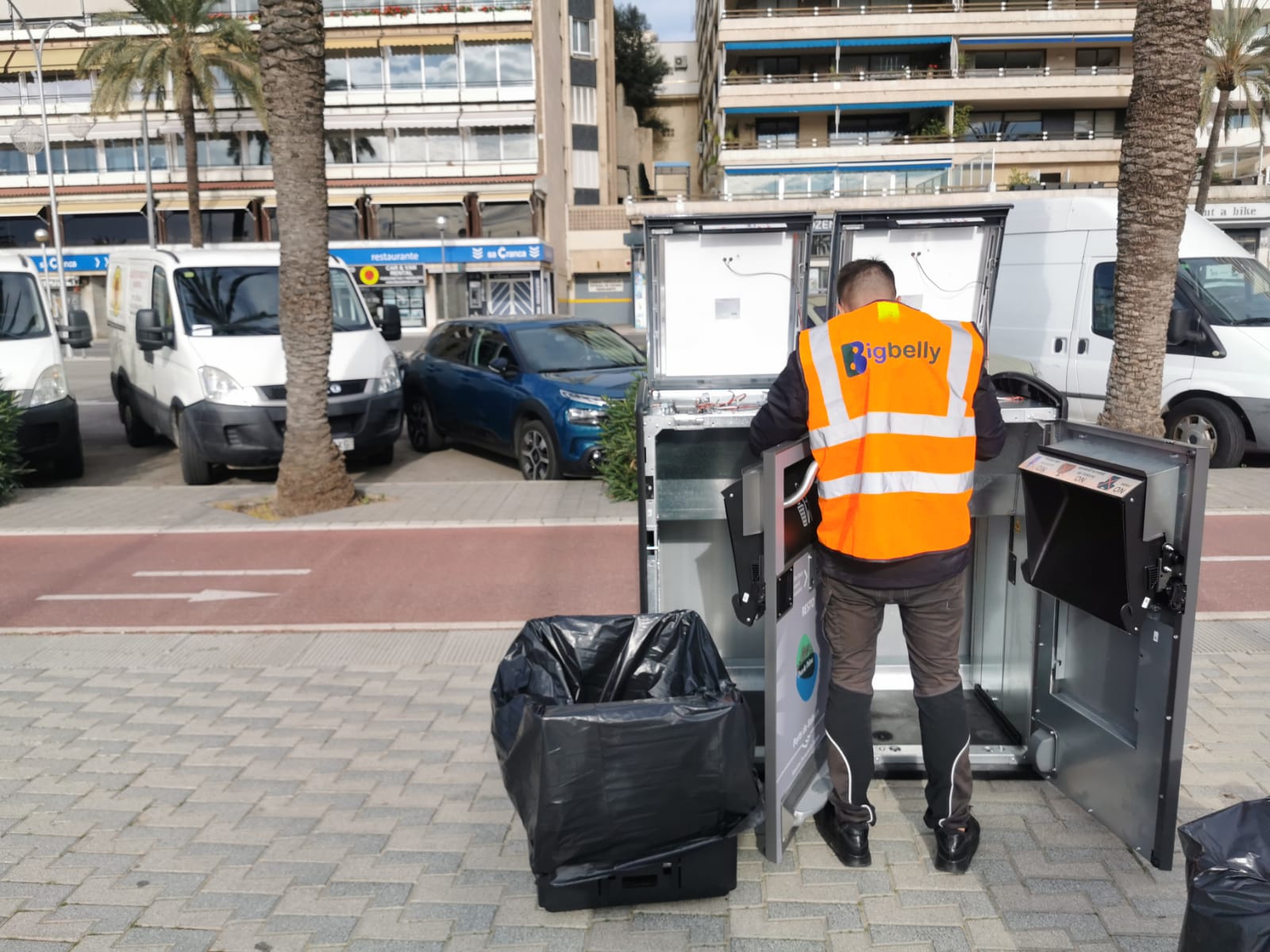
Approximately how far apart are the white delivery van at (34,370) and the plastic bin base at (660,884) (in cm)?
915

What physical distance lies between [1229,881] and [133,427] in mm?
14123

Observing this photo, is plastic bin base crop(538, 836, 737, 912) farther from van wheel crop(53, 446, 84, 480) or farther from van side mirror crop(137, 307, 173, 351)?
van wheel crop(53, 446, 84, 480)

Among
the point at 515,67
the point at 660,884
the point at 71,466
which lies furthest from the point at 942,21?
the point at 660,884

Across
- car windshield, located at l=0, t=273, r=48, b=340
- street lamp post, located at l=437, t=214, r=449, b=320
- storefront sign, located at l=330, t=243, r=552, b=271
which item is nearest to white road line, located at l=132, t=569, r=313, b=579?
car windshield, located at l=0, t=273, r=48, b=340

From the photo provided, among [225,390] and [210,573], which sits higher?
[225,390]

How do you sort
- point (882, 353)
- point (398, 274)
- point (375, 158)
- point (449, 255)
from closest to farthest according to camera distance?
point (882, 353) → point (449, 255) → point (398, 274) → point (375, 158)

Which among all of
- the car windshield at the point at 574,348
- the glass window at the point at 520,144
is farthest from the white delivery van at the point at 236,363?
the glass window at the point at 520,144

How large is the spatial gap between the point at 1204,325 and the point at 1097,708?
28.2ft

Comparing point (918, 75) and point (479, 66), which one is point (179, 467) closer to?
point (479, 66)

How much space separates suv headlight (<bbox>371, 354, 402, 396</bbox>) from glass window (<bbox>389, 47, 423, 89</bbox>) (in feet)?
127

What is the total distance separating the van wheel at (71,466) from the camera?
1149cm

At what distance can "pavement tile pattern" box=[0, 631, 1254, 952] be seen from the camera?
3.31m

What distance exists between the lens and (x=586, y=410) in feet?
33.8

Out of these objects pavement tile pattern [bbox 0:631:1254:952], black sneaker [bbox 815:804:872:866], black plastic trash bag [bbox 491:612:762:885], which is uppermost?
black plastic trash bag [bbox 491:612:762:885]
